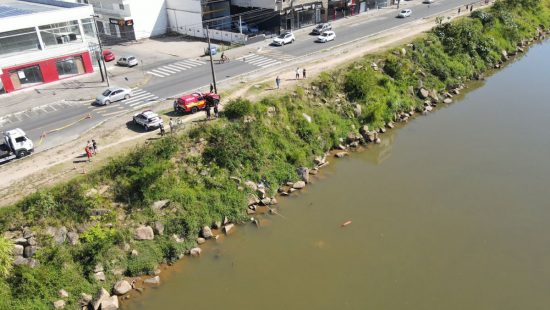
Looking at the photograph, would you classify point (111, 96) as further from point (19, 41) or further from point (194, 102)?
point (19, 41)

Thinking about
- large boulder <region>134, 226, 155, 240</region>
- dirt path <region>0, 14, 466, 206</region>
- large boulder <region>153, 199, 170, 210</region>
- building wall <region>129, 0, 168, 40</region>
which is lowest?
large boulder <region>134, 226, 155, 240</region>

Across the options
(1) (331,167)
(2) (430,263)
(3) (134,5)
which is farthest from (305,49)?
(2) (430,263)

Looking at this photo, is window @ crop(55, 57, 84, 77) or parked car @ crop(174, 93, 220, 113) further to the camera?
window @ crop(55, 57, 84, 77)

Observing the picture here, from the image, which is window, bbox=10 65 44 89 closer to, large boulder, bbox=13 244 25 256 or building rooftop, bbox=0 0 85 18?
building rooftop, bbox=0 0 85 18

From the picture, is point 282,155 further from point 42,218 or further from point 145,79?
point 145,79

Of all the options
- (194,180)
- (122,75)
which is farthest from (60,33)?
(194,180)

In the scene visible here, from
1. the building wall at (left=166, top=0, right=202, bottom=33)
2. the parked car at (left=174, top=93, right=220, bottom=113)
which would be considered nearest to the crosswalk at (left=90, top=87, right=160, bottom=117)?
the parked car at (left=174, top=93, right=220, bottom=113)
